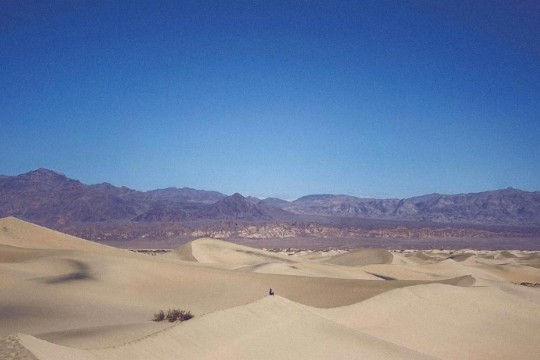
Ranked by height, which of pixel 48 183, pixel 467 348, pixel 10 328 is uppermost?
pixel 48 183

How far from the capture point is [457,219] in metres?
176

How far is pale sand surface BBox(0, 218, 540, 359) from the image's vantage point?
961 centimetres

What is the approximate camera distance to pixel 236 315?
37.0 ft

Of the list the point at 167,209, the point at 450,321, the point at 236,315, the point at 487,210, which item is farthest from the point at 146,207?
the point at 236,315

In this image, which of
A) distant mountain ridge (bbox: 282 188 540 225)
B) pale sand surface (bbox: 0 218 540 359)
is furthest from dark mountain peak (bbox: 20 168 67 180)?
pale sand surface (bbox: 0 218 540 359)

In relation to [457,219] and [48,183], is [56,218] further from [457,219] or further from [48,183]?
[457,219]

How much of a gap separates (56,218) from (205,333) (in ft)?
371

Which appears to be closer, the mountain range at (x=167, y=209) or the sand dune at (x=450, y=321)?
the sand dune at (x=450, y=321)

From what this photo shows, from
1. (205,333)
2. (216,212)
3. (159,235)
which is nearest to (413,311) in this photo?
(205,333)

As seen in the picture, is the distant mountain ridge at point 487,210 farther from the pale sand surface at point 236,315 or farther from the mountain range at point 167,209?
the pale sand surface at point 236,315

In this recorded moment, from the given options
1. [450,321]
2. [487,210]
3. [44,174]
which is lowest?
[450,321]

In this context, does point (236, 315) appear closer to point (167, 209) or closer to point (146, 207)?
point (167, 209)

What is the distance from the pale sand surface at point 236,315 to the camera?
961 centimetres

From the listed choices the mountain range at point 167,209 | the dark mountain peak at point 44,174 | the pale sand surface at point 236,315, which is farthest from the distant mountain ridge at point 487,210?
the pale sand surface at point 236,315
